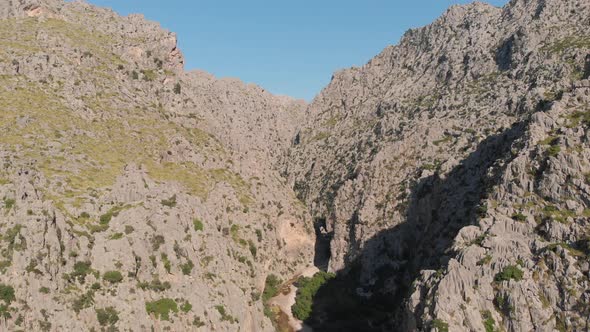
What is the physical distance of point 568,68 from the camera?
148 meters

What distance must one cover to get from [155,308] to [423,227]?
Answer: 7500 centimetres

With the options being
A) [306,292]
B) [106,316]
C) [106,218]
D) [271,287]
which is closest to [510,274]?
[106,316]

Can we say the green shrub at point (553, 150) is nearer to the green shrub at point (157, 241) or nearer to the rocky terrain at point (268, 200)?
the rocky terrain at point (268, 200)

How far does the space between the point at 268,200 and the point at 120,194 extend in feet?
192

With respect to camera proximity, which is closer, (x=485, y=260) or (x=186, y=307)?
(x=485, y=260)

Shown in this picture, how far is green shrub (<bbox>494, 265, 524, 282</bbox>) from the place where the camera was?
74312 millimetres

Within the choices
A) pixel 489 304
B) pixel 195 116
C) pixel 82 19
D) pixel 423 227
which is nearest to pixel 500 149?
pixel 423 227

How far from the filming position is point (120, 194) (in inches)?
4048

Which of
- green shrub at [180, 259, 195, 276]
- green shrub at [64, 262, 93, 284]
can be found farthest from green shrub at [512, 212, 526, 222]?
green shrub at [64, 262, 93, 284]

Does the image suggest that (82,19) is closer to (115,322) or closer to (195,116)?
(195,116)

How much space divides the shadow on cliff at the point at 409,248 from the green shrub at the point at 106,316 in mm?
50801

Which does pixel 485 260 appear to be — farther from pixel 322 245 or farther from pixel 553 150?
pixel 322 245

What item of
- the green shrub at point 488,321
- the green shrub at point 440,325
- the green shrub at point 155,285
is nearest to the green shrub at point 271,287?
the green shrub at point 155,285

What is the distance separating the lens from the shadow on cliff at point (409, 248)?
105688mm
